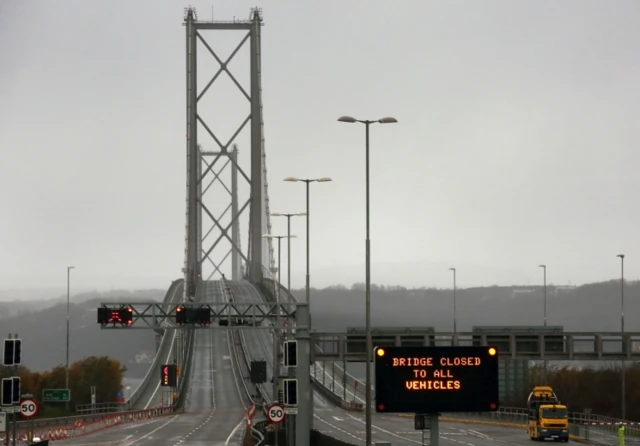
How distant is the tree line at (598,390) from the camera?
315 feet

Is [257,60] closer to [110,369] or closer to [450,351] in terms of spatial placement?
[110,369]

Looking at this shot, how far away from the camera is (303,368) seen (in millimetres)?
55625

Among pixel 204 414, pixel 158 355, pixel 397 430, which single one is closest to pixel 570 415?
pixel 397 430

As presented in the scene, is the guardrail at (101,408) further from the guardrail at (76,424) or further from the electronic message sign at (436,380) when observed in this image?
the electronic message sign at (436,380)

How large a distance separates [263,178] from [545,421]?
305ft

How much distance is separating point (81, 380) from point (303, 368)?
9092cm

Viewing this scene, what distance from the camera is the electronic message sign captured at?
123ft

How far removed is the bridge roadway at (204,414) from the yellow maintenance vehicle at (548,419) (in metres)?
15.9

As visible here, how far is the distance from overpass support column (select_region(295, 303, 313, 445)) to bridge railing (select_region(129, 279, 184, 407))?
2112 inches

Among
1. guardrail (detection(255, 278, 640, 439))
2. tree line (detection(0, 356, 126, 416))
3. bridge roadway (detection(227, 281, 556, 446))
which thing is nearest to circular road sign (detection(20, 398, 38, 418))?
guardrail (detection(255, 278, 640, 439))

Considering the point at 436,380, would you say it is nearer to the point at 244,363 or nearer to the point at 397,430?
the point at 397,430

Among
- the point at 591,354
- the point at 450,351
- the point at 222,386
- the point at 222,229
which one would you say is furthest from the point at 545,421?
the point at 222,229

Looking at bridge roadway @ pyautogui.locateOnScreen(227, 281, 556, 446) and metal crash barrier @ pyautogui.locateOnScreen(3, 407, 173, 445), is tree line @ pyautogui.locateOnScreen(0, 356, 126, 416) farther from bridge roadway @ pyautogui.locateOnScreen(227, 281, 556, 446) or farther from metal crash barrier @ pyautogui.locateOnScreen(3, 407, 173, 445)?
bridge roadway @ pyautogui.locateOnScreen(227, 281, 556, 446)

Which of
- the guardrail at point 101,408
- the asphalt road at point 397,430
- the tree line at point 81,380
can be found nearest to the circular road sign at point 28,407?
the asphalt road at point 397,430
